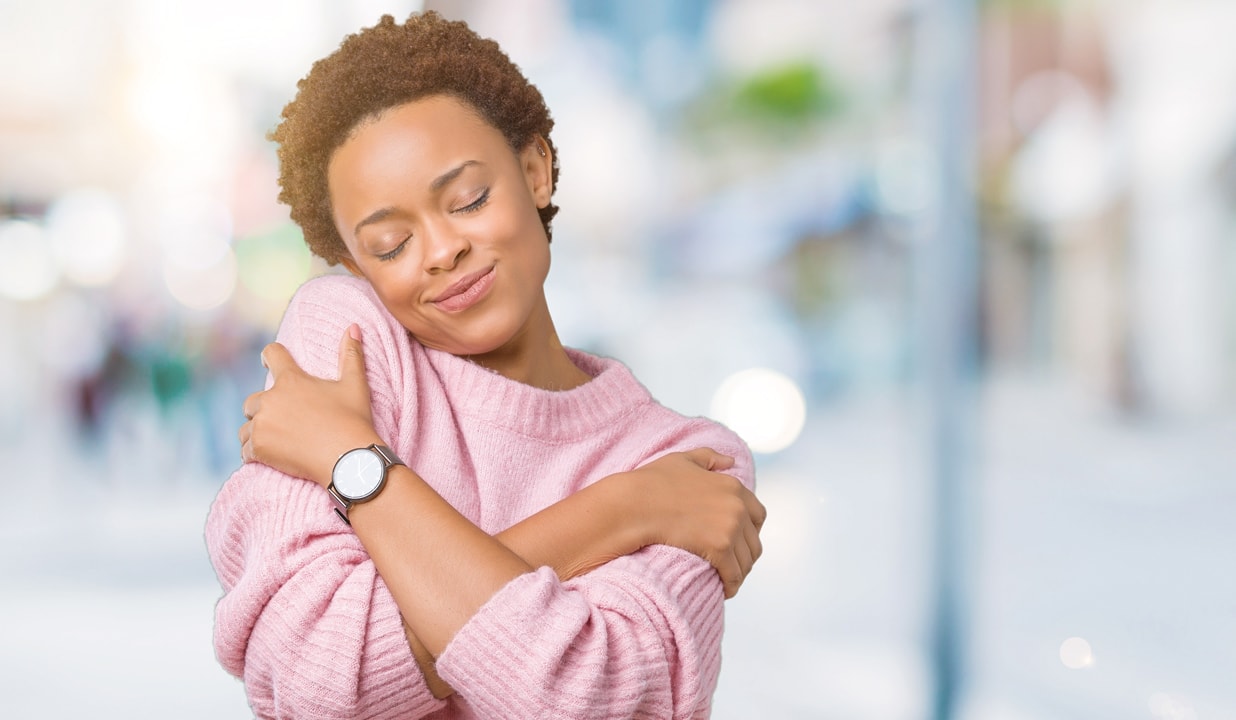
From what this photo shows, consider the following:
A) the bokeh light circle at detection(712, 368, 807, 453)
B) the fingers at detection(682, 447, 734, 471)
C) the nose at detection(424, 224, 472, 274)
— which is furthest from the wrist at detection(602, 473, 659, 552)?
the bokeh light circle at detection(712, 368, 807, 453)

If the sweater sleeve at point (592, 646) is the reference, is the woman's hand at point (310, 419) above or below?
above

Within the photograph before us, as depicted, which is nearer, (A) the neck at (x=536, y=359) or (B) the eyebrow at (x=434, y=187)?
(B) the eyebrow at (x=434, y=187)

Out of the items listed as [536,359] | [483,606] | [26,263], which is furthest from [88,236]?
[483,606]

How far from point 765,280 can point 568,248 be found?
1126 mm

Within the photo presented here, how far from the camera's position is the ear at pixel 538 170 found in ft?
3.72

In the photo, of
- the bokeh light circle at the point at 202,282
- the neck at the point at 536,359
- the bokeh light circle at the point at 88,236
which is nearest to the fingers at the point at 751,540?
the neck at the point at 536,359

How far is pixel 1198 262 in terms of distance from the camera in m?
4.93

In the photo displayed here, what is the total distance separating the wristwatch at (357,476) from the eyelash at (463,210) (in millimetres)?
183

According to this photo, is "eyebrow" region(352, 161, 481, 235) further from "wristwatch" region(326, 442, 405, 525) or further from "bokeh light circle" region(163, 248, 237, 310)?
"bokeh light circle" region(163, 248, 237, 310)

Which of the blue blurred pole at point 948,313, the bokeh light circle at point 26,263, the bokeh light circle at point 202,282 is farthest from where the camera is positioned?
the bokeh light circle at point 26,263

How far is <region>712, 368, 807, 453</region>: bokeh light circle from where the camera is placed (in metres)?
5.09

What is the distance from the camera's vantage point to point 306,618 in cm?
90

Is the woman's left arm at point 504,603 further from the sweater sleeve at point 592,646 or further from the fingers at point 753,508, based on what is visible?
the fingers at point 753,508

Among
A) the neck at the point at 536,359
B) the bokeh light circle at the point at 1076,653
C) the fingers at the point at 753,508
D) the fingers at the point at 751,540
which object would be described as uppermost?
the neck at the point at 536,359
